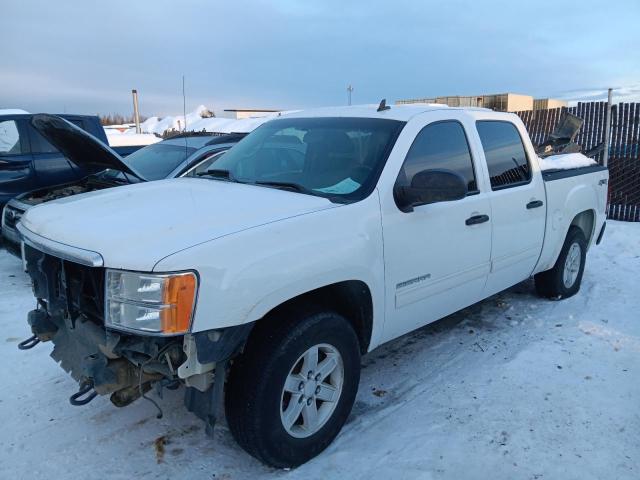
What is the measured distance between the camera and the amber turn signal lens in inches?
87.8

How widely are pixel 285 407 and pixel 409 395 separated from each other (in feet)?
3.79

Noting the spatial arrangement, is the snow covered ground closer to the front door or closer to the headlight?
the front door

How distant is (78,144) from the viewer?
182 inches

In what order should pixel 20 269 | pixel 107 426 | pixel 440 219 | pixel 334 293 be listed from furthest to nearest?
pixel 20 269 → pixel 440 219 → pixel 107 426 → pixel 334 293

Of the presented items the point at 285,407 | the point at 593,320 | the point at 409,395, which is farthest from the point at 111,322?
the point at 593,320

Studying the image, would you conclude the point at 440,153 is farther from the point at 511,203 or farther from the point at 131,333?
the point at 131,333

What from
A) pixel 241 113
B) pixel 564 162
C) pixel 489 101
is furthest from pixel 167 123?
pixel 564 162

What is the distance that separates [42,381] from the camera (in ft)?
12.1

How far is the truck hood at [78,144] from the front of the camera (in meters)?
4.28

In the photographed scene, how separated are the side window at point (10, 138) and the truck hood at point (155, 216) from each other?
4908 millimetres

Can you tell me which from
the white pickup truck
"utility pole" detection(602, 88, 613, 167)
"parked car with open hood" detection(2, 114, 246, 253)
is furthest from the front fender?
"utility pole" detection(602, 88, 613, 167)

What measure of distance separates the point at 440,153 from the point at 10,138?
21.1 feet

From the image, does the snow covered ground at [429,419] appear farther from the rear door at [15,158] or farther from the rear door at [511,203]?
the rear door at [15,158]

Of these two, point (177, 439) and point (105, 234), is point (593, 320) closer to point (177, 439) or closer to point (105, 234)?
point (177, 439)
